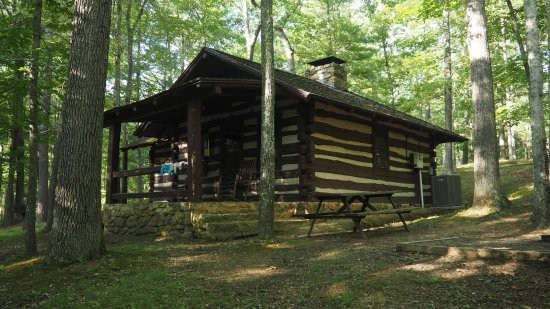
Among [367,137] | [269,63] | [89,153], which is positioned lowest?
[89,153]

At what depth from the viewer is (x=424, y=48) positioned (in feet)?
75.5

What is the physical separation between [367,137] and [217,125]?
5130 millimetres

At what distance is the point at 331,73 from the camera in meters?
18.4

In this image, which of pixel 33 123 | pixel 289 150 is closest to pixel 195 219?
pixel 289 150

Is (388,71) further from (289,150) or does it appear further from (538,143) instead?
(538,143)

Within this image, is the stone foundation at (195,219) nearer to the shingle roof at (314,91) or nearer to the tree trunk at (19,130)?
the shingle roof at (314,91)

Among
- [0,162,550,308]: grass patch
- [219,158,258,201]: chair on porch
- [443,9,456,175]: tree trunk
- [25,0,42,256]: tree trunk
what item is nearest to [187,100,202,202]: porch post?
[219,158,258,201]: chair on porch

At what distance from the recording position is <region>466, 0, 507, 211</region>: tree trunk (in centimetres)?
1074

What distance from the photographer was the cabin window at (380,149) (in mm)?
14570

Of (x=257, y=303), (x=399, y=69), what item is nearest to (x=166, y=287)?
(x=257, y=303)

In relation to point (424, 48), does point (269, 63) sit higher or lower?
lower

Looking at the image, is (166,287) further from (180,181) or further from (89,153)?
(180,181)

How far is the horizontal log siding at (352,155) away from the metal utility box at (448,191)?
Result: 3.02 feet

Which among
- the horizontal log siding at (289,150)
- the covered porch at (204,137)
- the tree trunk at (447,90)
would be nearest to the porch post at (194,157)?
the covered porch at (204,137)
